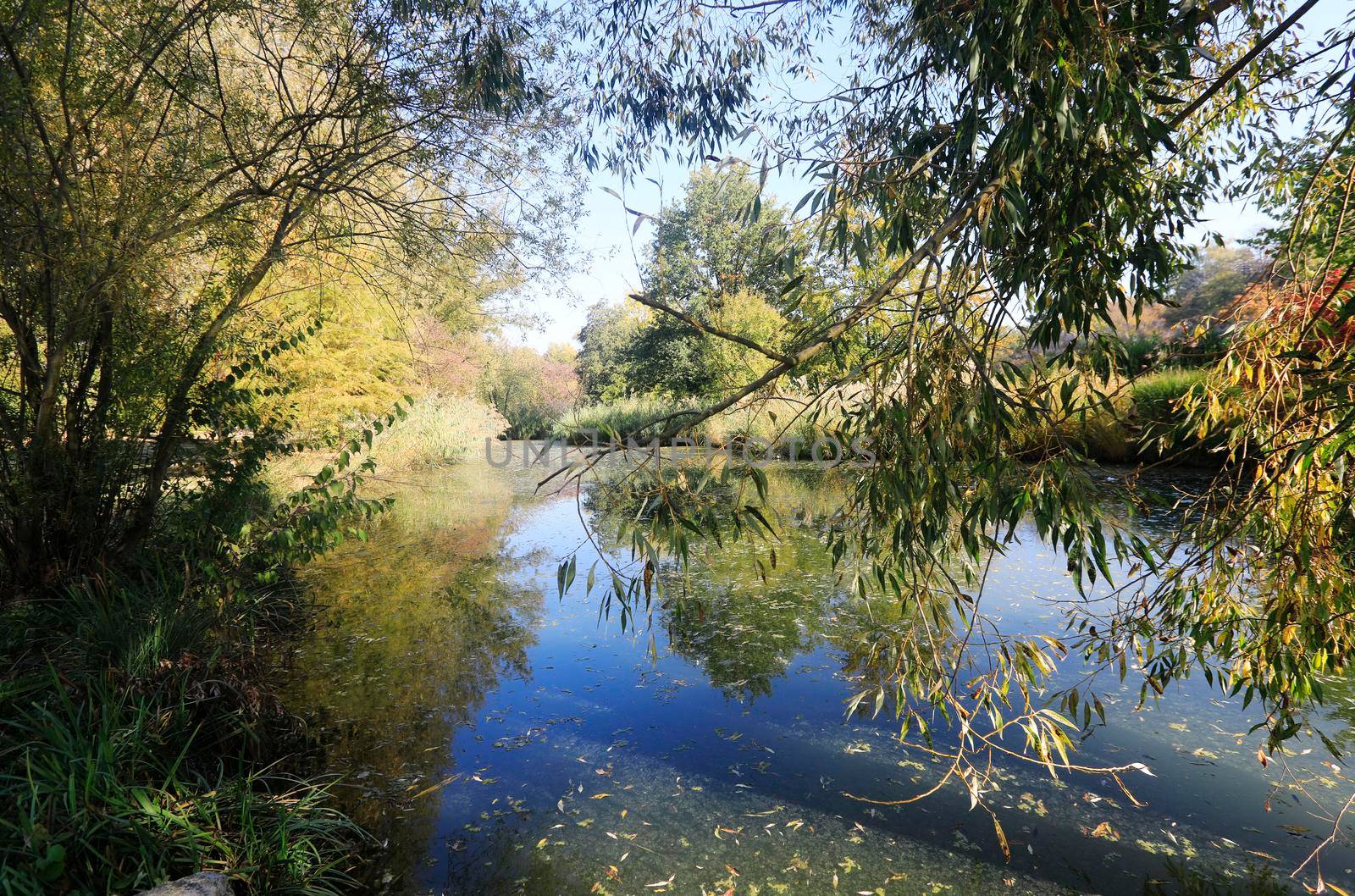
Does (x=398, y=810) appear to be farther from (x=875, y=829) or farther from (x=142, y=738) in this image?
(x=875, y=829)

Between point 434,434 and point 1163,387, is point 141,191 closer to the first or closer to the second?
point 434,434

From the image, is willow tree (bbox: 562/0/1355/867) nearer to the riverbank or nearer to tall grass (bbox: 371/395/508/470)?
the riverbank

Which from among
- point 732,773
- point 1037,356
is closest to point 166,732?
point 732,773

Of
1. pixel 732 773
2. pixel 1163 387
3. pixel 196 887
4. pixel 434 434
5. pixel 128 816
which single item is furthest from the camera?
pixel 434 434

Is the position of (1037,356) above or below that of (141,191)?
below

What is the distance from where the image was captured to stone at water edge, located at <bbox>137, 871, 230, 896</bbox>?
1842mm

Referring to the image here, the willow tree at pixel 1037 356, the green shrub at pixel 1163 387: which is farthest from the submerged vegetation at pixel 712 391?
the green shrub at pixel 1163 387

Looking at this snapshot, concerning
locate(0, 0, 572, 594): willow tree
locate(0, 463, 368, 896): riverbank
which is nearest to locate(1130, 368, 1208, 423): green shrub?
locate(0, 0, 572, 594): willow tree

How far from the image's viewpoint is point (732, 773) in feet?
10.2

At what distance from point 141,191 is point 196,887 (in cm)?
326

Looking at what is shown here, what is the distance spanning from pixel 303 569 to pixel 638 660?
Result: 3.72 meters

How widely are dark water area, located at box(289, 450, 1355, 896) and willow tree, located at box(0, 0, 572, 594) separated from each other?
1536 millimetres

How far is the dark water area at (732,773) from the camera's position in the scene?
246cm

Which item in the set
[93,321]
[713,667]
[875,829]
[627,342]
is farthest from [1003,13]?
[627,342]
